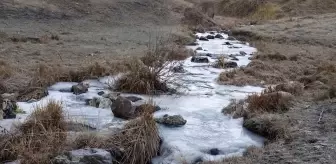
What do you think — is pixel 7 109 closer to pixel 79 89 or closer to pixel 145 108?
pixel 79 89

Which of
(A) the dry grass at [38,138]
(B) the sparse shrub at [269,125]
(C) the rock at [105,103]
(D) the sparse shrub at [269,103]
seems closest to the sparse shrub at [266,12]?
(D) the sparse shrub at [269,103]

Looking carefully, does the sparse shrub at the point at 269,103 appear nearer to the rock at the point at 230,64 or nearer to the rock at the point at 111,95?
the rock at the point at 111,95

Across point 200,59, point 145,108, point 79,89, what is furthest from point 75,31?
point 145,108

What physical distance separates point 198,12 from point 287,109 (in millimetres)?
35196

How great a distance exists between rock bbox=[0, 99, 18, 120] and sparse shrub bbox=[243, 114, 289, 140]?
6023mm

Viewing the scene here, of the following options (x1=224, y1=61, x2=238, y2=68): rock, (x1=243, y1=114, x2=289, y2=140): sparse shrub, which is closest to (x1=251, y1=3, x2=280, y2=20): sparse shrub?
(x1=224, y1=61, x2=238, y2=68): rock

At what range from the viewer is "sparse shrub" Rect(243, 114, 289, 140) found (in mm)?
11281

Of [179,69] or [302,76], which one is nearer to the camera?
[302,76]

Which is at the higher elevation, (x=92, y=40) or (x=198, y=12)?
(x=198, y=12)

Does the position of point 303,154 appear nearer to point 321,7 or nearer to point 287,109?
point 287,109

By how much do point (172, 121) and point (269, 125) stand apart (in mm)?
2426

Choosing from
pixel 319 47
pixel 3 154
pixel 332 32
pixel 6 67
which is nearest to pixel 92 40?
pixel 6 67

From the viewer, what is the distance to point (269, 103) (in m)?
13.3

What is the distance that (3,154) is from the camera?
947 cm
